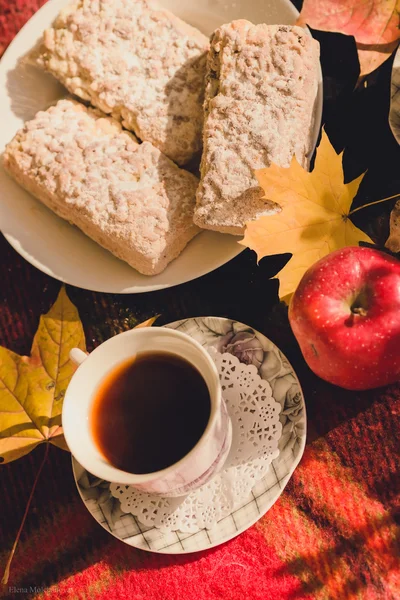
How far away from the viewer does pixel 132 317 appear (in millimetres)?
986

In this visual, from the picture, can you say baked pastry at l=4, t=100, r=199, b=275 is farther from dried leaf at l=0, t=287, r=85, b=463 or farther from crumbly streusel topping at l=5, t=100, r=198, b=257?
dried leaf at l=0, t=287, r=85, b=463

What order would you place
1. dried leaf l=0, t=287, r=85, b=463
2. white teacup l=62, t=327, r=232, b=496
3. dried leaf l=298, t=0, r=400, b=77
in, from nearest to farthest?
white teacup l=62, t=327, r=232, b=496, dried leaf l=298, t=0, r=400, b=77, dried leaf l=0, t=287, r=85, b=463

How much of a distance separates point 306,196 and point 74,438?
0.44m

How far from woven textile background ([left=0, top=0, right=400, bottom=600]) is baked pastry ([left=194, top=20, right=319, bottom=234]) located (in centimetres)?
13

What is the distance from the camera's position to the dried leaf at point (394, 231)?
868 mm

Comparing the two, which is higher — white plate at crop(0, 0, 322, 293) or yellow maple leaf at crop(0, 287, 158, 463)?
white plate at crop(0, 0, 322, 293)

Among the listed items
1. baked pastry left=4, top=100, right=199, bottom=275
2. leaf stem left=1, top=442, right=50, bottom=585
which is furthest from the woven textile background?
baked pastry left=4, top=100, right=199, bottom=275

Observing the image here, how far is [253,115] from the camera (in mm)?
835

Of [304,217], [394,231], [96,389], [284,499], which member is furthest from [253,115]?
[284,499]

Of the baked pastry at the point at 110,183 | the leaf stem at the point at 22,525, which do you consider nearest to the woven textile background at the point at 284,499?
the leaf stem at the point at 22,525

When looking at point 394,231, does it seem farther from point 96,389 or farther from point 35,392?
point 35,392

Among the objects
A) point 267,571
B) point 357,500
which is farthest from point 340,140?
point 267,571

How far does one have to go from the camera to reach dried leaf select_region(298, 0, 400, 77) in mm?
820

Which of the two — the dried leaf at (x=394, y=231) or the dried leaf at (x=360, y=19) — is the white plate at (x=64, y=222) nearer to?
the dried leaf at (x=360, y=19)
